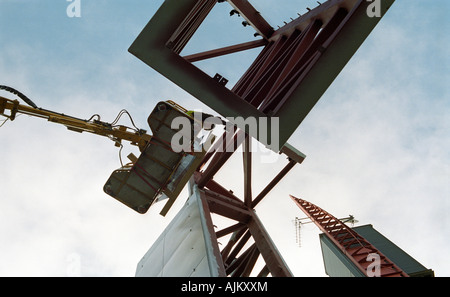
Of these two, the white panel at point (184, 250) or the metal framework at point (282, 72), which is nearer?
the metal framework at point (282, 72)

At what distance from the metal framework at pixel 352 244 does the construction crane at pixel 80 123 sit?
23044 mm

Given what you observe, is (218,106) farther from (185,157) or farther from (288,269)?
(288,269)

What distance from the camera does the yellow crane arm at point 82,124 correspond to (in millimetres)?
9617

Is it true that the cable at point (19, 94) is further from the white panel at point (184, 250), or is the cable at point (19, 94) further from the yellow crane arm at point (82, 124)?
the white panel at point (184, 250)

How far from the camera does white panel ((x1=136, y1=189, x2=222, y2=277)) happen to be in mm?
7464

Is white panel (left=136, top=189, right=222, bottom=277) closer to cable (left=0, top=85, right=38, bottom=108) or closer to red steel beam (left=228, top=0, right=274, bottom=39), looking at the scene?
cable (left=0, top=85, right=38, bottom=108)

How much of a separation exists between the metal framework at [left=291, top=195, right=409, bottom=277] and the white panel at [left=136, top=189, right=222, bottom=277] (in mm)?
20968

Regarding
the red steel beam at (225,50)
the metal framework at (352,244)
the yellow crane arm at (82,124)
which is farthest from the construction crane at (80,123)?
the metal framework at (352,244)

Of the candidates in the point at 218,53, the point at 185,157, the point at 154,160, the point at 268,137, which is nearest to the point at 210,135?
the point at 185,157

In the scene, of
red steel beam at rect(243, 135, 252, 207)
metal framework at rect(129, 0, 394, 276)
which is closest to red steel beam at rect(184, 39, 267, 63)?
metal framework at rect(129, 0, 394, 276)

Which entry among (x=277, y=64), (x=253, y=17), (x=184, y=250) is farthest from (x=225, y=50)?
(x=184, y=250)

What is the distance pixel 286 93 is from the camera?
6648 mm

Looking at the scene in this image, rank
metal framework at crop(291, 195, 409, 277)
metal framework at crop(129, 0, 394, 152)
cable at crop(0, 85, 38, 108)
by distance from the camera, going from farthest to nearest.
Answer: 1. metal framework at crop(291, 195, 409, 277)
2. cable at crop(0, 85, 38, 108)
3. metal framework at crop(129, 0, 394, 152)
